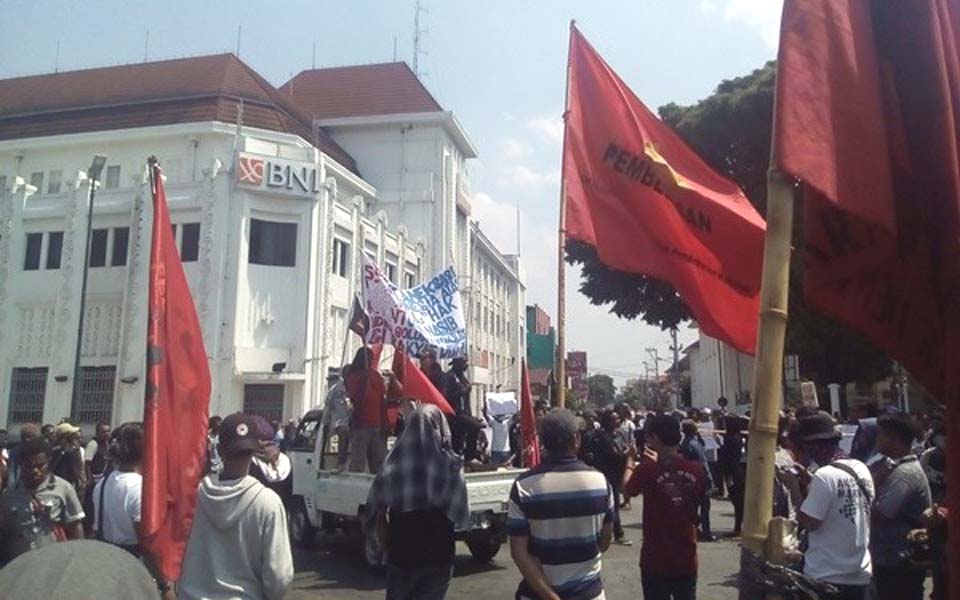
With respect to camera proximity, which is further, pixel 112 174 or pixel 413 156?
pixel 413 156

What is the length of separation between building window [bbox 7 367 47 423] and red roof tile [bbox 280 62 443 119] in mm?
22588

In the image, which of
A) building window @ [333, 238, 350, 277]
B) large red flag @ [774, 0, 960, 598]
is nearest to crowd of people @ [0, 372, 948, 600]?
large red flag @ [774, 0, 960, 598]

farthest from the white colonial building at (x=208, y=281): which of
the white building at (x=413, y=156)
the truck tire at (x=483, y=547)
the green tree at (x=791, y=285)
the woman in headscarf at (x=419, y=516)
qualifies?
the woman in headscarf at (x=419, y=516)

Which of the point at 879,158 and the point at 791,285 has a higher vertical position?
the point at 791,285

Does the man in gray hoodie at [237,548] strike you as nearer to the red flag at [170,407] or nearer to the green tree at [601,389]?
the red flag at [170,407]

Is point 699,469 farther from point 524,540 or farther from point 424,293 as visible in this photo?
point 424,293

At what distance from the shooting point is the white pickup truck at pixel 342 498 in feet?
29.2

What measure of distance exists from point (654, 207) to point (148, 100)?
36.7 metres

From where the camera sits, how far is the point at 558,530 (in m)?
3.74

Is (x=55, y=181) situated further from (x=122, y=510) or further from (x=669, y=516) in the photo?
(x=669, y=516)

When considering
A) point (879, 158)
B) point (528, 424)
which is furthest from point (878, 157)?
point (528, 424)

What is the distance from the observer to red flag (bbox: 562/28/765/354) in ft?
13.1

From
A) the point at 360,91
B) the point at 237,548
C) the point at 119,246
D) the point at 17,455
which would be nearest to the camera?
the point at 237,548

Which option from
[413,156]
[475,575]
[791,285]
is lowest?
[475,575]
